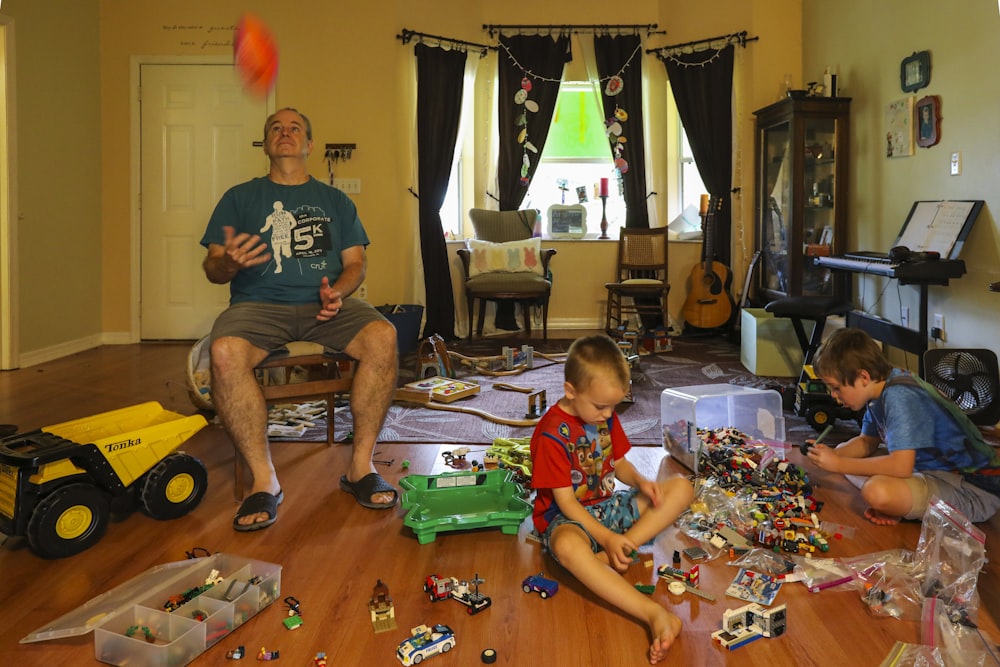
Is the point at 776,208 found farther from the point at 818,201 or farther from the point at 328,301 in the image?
the point at 328,301

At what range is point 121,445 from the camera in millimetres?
2246

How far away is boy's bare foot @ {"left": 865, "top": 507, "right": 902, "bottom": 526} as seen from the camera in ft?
7.45

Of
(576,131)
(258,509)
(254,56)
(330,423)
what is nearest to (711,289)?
(576,131)

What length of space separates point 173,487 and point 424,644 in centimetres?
112

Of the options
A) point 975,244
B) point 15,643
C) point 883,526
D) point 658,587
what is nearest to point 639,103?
point 975,244

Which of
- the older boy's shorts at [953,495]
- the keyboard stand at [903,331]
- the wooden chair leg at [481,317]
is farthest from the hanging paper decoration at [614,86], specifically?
the older boy's shorts at [953,495]

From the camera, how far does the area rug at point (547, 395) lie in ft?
11.0

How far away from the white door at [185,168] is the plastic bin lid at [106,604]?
4.37m

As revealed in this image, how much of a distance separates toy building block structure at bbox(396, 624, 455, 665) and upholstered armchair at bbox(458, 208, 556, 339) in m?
4.43

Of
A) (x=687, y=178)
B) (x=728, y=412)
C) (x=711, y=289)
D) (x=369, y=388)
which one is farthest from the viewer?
(x=687, y=178)

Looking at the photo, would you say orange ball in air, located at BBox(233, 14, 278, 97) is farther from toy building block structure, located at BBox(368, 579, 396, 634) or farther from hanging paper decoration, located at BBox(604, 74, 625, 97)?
toy building block structure, located at BBox(368, 579, 396, 634)

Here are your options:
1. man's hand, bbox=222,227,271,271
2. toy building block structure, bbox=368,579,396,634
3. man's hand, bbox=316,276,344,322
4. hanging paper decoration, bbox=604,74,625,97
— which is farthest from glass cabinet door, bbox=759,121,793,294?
toy building block structure, bbox=368,579,396,634

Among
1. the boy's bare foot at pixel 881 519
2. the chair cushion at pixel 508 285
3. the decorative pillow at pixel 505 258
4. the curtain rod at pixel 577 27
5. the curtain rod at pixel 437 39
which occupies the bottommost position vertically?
the boy's bare foot at pixel 881 519

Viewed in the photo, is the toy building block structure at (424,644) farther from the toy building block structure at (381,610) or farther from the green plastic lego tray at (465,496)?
the green plastic lego tray at (465,496)
